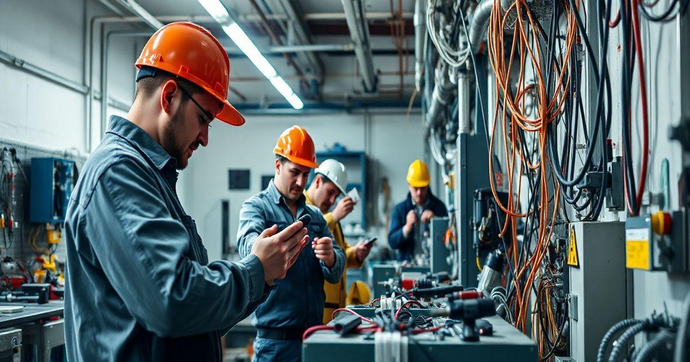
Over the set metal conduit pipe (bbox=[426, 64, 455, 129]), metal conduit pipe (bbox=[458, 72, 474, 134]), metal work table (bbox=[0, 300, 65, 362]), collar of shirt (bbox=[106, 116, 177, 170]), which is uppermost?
metal conduit pipe (bbox=[426, 64, 455, 129])

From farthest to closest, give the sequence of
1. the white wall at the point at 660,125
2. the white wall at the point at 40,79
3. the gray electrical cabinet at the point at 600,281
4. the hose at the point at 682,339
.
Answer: the white wall at the point at 40,79
the gray electrical cabinet at the point at 600,281
the white wall at the point at 660,125
the hose at the point at 682,339

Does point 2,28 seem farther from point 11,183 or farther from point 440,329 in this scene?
point 440,329

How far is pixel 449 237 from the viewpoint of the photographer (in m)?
4.21

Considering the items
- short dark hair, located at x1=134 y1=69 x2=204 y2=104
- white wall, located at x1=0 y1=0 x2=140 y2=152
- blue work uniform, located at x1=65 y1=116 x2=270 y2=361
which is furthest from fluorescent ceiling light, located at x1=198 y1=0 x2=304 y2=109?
blue work uniform, located at x1=65 y1=116 x2=270 y2=361

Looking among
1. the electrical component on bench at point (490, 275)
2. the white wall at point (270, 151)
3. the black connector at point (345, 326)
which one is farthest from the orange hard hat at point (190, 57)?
the white wall at point (270, 151)

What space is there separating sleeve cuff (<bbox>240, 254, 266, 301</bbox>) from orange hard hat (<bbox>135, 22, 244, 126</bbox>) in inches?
16.4

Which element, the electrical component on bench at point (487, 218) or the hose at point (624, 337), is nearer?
the hose at point (624, 337)

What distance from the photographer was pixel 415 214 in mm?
5387

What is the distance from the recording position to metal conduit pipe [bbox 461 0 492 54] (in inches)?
103

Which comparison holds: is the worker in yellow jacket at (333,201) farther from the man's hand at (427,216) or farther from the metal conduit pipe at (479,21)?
the man's hand at (427,216)

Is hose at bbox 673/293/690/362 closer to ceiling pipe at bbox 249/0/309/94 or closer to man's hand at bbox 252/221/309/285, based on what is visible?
man's hand at bbox 252/221/309/285

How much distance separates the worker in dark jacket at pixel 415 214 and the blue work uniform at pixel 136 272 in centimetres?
397

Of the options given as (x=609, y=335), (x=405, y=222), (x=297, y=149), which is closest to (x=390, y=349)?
(x=609, y=335)

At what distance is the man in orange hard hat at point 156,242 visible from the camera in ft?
3.96
